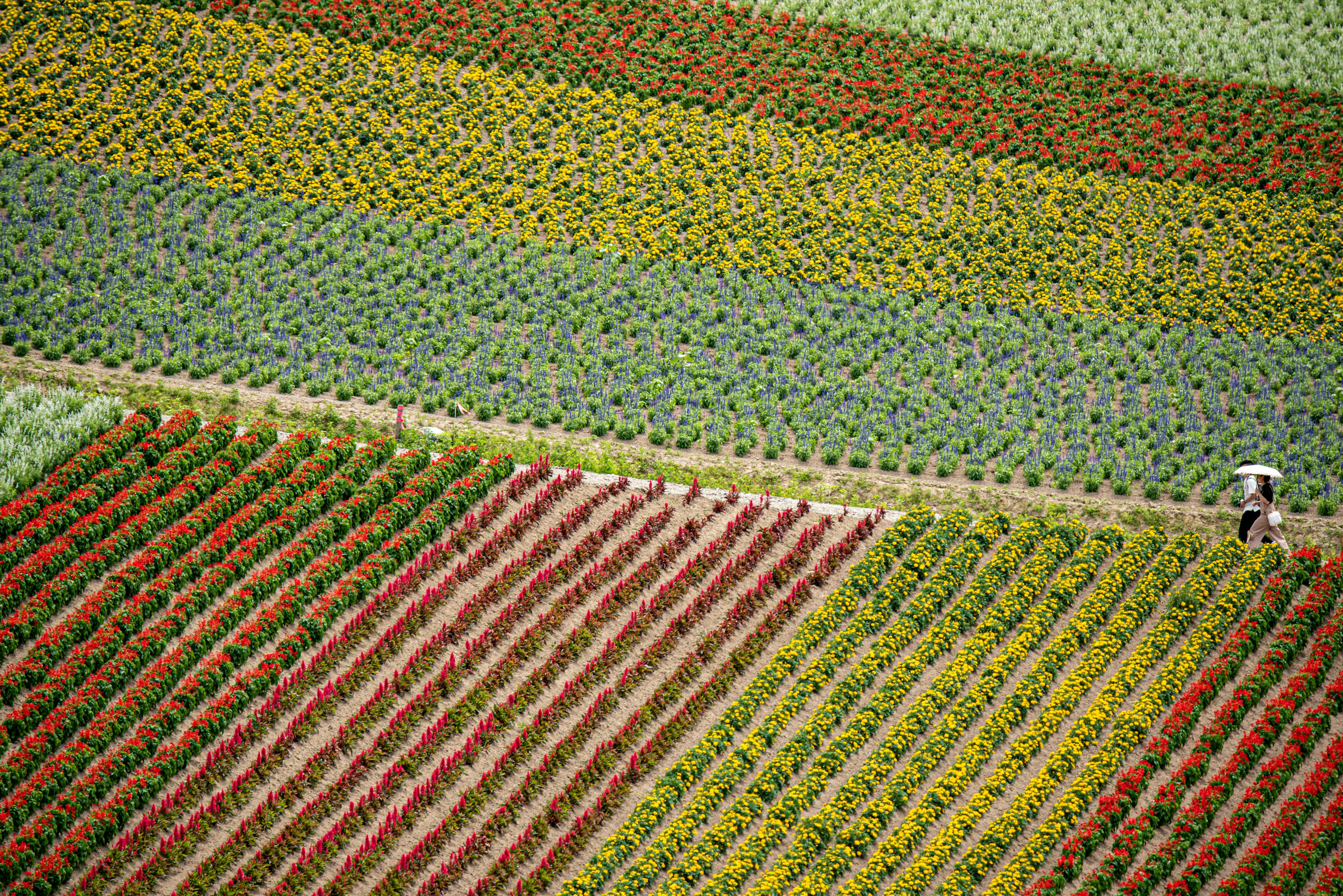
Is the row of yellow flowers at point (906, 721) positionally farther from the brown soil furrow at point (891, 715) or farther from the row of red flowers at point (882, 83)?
the row of red flowers at point (882, 83)

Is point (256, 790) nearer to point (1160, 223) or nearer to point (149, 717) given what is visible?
point (149, 717)

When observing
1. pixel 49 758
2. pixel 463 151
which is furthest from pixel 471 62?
pixel 49 758

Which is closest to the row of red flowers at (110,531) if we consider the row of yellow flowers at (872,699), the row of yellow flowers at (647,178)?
the row of yellow flowers at (872,699)

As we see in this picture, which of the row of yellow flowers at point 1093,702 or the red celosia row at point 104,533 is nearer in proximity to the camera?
the row of yellow flowers at point 1093,702

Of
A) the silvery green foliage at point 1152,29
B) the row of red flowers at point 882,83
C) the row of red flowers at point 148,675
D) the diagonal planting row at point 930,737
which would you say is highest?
the silvery green foliage at point 1152,29

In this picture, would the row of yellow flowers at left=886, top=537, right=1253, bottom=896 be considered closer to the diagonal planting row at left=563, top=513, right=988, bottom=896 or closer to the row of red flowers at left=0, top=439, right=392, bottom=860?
the diagonal planting row at left=563, top=513, right=988, bottom=896
